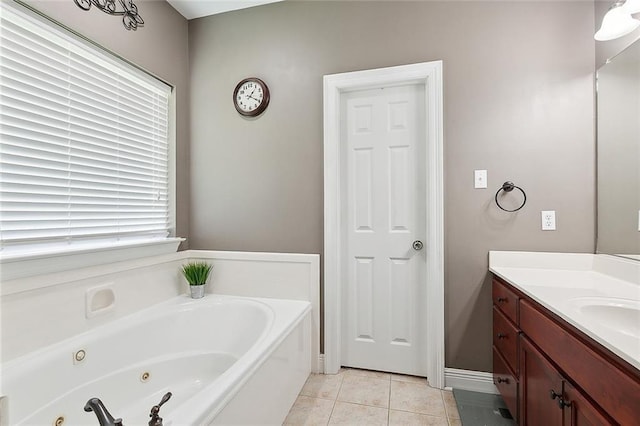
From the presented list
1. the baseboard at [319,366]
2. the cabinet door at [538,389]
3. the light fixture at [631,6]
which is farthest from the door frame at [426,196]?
the light fixture at [631,6]

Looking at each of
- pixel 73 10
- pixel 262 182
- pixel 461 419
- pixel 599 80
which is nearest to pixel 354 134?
pixel 262 182

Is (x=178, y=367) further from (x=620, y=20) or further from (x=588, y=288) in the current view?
(x=620, y=20)

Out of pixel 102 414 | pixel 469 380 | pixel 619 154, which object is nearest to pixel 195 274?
pixel 102 414

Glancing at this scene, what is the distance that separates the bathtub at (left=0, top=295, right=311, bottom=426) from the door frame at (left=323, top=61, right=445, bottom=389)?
236 millimetres

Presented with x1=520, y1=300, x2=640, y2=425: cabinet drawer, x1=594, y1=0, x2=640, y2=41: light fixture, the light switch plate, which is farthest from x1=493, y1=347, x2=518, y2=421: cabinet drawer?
x1=594, y1=0, x2=640, y2=41: light fixture

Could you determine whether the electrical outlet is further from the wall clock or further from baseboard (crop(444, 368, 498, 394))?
the wall clock

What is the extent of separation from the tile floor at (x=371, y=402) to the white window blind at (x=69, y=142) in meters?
1.56

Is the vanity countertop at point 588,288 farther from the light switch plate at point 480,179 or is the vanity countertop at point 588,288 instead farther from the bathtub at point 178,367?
the bathtub at point 178,367

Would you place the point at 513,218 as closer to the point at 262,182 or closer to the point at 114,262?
the point at 262,182

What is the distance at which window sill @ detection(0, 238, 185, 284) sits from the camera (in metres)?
1.26

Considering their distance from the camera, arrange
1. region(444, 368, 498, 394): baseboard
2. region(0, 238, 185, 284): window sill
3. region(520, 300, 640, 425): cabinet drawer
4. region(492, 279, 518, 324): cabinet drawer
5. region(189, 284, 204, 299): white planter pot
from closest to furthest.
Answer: region(520, 300, 640, 425): cabinet drawer → region(0, 238, 185, 284): window sill → region(492, 279, 518, 324): cabinet drawer → region(444, 368, 498, 394): baseboard → region(189, 284, 204, 299): white planter pot

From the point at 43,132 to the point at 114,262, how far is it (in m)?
0.77

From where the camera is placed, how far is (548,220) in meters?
1.79

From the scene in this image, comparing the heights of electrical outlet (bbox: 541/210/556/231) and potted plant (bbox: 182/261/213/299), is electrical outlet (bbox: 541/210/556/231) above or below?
above
